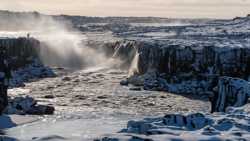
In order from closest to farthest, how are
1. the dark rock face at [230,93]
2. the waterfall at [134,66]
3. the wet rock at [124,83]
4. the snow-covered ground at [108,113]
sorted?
the snow-covered ground at [108,113] < the dark rock face at [230,93] < the wet rock at [124,83] < the waterfall at [134,66]

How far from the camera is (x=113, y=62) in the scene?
452 feet

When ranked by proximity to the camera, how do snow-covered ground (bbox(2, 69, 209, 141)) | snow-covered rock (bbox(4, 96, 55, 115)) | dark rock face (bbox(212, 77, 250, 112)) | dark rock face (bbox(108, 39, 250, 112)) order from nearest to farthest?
1. snow-covered ground (bbox(2, 69, 209, 141))
2. dark rock face (bbox(212, 77, 250, 112))
3. snow-covered rock (bbox(4, 96, 55, 115))
4. dark rock face (bbox(108, 39, 250, 112))

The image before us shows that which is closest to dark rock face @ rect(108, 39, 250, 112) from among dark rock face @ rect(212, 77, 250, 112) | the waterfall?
the waterfall

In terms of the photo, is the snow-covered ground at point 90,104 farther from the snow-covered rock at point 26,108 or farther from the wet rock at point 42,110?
the snow-covered rock at point 26,108

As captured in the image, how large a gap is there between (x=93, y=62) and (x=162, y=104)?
202 feet

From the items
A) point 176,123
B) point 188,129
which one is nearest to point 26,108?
point 176,123

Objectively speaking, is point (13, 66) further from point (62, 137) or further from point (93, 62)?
point (62, 137)

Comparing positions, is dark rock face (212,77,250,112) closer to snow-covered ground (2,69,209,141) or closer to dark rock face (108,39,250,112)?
snow-covered ground (2,69,209,141)

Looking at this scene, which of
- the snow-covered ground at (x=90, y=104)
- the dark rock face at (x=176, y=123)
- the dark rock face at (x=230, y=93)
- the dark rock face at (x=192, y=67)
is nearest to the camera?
the dark rock face at (x=176, y=123)

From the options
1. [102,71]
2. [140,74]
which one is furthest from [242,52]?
[102,71]

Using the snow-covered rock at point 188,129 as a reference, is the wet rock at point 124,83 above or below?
below

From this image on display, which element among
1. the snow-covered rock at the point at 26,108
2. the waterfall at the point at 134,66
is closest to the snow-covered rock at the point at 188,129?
the snow-covered rock at the point at 26,108

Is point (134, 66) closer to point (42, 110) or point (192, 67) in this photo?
point (192, 67)

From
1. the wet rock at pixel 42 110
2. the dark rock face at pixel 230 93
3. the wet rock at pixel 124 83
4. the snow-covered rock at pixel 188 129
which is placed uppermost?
the snow-covered rock at pixel 188 129
